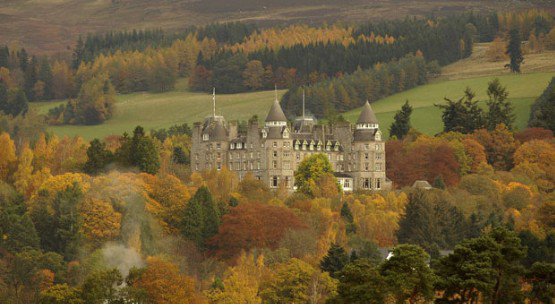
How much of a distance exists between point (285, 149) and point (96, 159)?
1977 cm

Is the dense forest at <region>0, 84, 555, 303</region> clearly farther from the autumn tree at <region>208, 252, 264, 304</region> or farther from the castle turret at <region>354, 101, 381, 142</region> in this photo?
Answer: the castle turret at <region>354, 101, 381, 142</region>

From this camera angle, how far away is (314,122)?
19638 centimetres

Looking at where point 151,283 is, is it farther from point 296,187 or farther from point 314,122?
point 314,122

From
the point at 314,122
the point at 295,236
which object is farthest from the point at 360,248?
the point at 314,122

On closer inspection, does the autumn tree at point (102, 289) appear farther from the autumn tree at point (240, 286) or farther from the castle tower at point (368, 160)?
the castle tower at point (368, 160)

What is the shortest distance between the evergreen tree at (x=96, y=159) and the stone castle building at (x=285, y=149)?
1279 centimetres

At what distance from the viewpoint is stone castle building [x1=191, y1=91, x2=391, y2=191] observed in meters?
174

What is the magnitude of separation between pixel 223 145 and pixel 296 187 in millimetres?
9544

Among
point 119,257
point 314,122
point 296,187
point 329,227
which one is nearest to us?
point 119,257

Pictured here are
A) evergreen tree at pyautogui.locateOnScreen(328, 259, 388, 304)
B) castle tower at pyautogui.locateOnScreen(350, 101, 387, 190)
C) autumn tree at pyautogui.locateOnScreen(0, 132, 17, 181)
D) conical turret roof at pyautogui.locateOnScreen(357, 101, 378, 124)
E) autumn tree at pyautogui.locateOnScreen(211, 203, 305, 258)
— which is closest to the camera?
evergreen tree at pyautogui.locateOnScreen(328, 259, 388, 304)

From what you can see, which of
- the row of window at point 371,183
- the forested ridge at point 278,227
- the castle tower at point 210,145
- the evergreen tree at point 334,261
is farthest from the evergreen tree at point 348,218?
the evergreen tree at point 334,261

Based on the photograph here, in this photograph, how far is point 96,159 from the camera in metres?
167

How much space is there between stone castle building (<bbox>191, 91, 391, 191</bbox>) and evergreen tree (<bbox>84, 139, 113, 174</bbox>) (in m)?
12.8

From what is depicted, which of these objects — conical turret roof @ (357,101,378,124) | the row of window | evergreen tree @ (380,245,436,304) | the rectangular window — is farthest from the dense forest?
conical turret roof @ (357,101,378,124)
